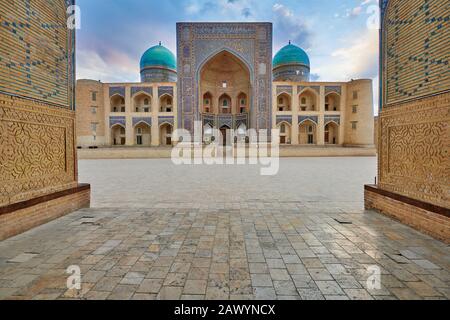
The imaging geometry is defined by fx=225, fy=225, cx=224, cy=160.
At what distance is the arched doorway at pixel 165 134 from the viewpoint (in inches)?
890

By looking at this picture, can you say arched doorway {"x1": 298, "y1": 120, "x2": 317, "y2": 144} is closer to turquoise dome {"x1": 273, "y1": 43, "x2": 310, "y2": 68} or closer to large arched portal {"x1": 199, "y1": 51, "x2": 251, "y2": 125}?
large arched portal {"x1": 199, "y1": 51, "x2": 251, "y2": 125}

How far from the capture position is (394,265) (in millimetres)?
2012

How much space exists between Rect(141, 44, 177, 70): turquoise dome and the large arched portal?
5461mm

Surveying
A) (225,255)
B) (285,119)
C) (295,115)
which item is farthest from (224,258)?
(295,115)

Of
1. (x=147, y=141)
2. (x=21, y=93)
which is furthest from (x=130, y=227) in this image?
(x=147, y=141)

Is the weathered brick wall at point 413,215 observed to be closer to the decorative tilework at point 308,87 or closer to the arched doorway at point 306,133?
the decorative tilework at point 308,87

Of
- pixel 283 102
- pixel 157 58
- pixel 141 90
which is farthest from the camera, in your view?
pixel 157 58

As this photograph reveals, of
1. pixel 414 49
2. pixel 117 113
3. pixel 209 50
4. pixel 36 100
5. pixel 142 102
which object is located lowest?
pixel 36 100

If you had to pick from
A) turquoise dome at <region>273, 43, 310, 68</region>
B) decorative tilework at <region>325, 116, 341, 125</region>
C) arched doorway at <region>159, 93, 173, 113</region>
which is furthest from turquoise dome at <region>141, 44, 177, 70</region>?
decorative tilework at <region>325, 116, 341, 125</region>

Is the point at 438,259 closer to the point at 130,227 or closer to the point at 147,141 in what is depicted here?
the point at 130,227

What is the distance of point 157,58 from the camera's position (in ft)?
76.6

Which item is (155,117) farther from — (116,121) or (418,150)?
(418,150)
